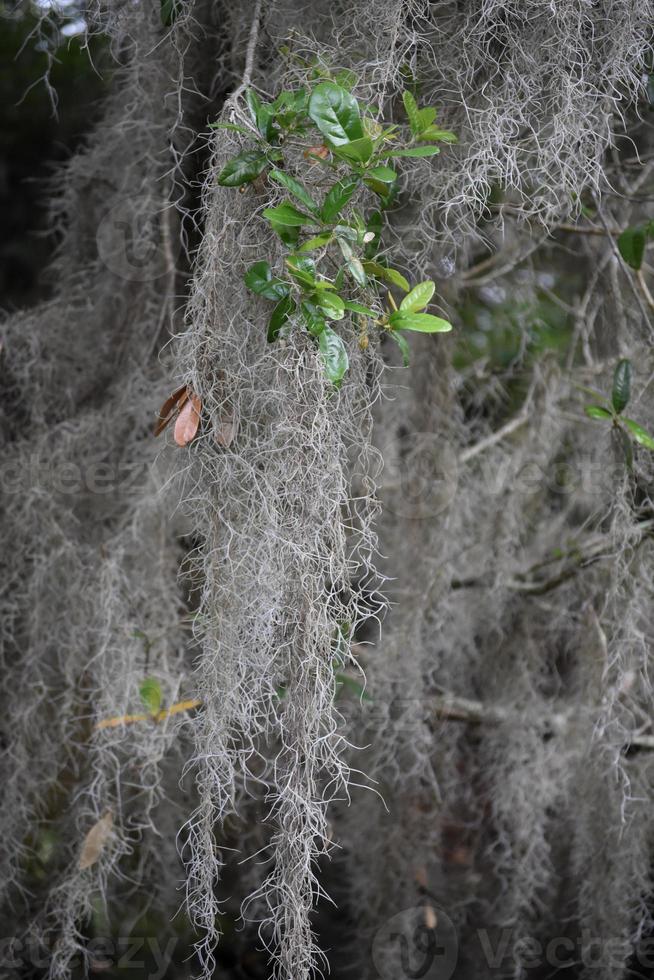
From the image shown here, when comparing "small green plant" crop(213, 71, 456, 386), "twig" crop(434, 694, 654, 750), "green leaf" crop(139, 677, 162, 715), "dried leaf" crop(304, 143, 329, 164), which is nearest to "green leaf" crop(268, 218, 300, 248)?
"small green plant" crop(213, 71, 456, 386)

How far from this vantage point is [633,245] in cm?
151

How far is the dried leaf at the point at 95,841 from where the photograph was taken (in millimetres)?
1555

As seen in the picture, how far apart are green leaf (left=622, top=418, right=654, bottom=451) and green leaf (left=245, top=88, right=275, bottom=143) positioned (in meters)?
0.84

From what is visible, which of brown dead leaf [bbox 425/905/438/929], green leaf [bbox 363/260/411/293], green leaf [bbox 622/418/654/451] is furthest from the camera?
brown dead leaf [bbox 425/905/438/929]

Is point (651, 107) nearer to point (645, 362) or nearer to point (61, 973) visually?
point (645, 362)

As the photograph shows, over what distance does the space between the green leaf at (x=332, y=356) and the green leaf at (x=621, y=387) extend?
72 cm

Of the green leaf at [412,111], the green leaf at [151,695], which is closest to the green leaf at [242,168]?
the green leaf at [412,111]

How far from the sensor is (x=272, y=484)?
1.06m

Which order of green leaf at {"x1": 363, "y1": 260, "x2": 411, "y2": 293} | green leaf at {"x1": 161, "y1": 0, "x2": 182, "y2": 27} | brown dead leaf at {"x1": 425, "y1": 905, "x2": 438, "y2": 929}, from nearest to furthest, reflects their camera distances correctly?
green leaf at {"x1": 363, "y1": 260, "x2": 411, "y2": 293} < green leaf at {"x1": 161, "y1": 0, "x2": 182, "y2": 27} < brown dead leaf at {"x1": 425, "y1": 905, "x2": 438, "y2": 929}

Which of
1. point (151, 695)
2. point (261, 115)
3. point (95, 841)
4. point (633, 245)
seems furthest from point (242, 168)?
point (95, 841)

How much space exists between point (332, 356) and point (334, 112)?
0.29 m

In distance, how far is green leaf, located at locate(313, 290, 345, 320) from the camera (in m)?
0.99

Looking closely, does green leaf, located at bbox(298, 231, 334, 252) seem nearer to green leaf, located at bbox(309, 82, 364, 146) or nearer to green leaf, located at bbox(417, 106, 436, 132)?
green leaf, located at bbox(309, 82, 364, 146)

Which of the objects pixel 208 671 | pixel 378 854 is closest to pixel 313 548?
pixel 208 671
